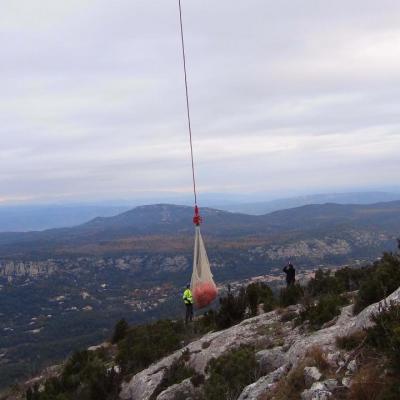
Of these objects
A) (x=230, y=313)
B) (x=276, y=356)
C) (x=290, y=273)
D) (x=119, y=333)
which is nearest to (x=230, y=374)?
(x=276, y=356)

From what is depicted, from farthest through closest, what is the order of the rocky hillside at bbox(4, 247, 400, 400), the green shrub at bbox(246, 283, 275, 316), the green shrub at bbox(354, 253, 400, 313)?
the green shrub at bbox(246, 283, 275, 316)
the green shrub at bbox(354, 253, 400, 313)
the rocky hillside at bbox(4, 247, 400, 400)

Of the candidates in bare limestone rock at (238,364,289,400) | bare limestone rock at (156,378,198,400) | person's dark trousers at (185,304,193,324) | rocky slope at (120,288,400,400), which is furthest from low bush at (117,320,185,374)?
bare limestone rock at (238,364,289,400)

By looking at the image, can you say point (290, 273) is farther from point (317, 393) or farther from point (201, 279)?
point (317, 393)

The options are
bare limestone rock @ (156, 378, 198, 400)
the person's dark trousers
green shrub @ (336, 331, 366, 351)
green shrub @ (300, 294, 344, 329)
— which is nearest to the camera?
green shrub @ (336, 331, 366, 351)

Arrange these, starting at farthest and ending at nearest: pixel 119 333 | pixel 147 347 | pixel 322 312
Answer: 1. pixel 119 333
2. pixel 147 347
3. pixel 322 312

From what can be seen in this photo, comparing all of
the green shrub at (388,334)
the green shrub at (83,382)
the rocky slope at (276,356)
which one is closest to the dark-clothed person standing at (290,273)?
the rocky slope at (276,356)

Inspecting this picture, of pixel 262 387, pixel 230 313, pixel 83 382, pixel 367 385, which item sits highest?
pixel 367 385

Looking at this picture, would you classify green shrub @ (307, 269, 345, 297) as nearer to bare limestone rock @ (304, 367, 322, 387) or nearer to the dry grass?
bare limestone rock @ (304, 367, 322, 387)
